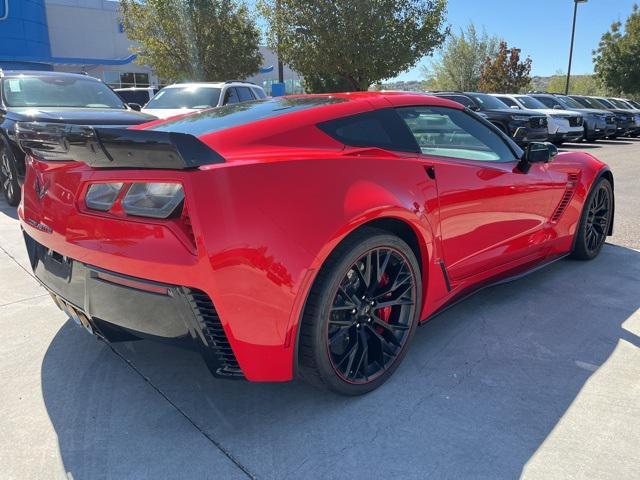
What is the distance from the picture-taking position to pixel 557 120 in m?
15.5

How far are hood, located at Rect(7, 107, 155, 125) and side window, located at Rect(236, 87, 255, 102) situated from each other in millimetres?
4066

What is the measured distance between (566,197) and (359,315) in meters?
2.30

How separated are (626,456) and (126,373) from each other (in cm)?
233

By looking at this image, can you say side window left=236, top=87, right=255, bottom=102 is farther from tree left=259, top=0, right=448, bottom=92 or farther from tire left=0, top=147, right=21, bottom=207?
tree left=259, top=0, right=448, bottom=92

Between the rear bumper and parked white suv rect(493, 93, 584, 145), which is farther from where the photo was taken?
parked white suv rect(493, 93, 584, 145)

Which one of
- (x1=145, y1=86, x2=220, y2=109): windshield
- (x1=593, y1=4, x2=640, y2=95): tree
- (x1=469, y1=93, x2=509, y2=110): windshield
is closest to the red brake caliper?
(x1=145, y1=86, x2=220, y2=109): windshield

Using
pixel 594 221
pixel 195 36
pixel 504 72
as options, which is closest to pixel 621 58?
pixel 504 72

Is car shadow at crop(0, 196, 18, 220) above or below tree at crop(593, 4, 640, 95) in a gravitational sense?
below

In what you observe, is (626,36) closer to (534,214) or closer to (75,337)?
(534,214)

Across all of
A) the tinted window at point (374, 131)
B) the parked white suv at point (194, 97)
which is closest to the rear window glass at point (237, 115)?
the tinted window at point (374, 131)

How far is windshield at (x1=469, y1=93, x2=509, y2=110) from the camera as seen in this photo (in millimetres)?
14727

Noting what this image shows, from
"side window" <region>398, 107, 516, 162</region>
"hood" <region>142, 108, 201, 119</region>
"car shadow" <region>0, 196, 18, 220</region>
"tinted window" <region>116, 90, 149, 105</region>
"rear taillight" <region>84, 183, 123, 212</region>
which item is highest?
"tinted window" <region>116, 90, 149, 105</region>

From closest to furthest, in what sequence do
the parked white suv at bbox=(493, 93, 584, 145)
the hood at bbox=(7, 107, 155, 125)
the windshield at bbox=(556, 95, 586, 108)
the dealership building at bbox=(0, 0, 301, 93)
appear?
the hood at bbox=(7, 107, 155, 125)
the parked white suv at bbox=(493, 93, 584, 145)
the windshield at bbox=(556, 95, 586, 108)
the dealership building at bbox=(0, 0, 301, 93)

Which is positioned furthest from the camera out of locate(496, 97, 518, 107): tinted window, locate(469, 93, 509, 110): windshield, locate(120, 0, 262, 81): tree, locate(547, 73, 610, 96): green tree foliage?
locate(547, 73, 610, 96): green tree foliage
